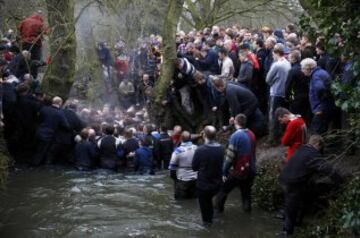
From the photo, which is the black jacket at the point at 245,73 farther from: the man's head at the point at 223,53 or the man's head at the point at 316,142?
the man's head at the point at 316,142

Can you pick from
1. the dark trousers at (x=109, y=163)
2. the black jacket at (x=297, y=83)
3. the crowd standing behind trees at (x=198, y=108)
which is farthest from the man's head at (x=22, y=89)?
the black jacket at (x=297, y=83)

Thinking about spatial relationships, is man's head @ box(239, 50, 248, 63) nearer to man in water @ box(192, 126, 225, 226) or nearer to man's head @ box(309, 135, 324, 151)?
man in water @ box(192, 126, 225, 226)

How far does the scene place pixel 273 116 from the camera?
1186cm

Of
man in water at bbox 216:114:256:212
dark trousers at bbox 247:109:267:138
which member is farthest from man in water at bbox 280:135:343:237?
dark trousers at bbox 247:109:267:138

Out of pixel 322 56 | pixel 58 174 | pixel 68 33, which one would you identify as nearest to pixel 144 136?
pixel 58 174

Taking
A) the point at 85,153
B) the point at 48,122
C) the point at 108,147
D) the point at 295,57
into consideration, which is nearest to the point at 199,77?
the point at 108,147

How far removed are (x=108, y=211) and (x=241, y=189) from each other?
2678 mm

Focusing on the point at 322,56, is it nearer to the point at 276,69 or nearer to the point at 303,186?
the point at 276,69

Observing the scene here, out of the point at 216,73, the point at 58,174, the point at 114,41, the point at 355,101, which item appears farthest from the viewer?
the point at 114,41

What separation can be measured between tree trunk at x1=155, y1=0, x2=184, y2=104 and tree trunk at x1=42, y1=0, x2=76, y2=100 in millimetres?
2670

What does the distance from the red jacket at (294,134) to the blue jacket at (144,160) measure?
535cm

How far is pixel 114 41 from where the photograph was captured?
18.7 metres

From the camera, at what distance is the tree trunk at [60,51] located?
15391 millimetres

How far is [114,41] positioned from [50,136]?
534cm
